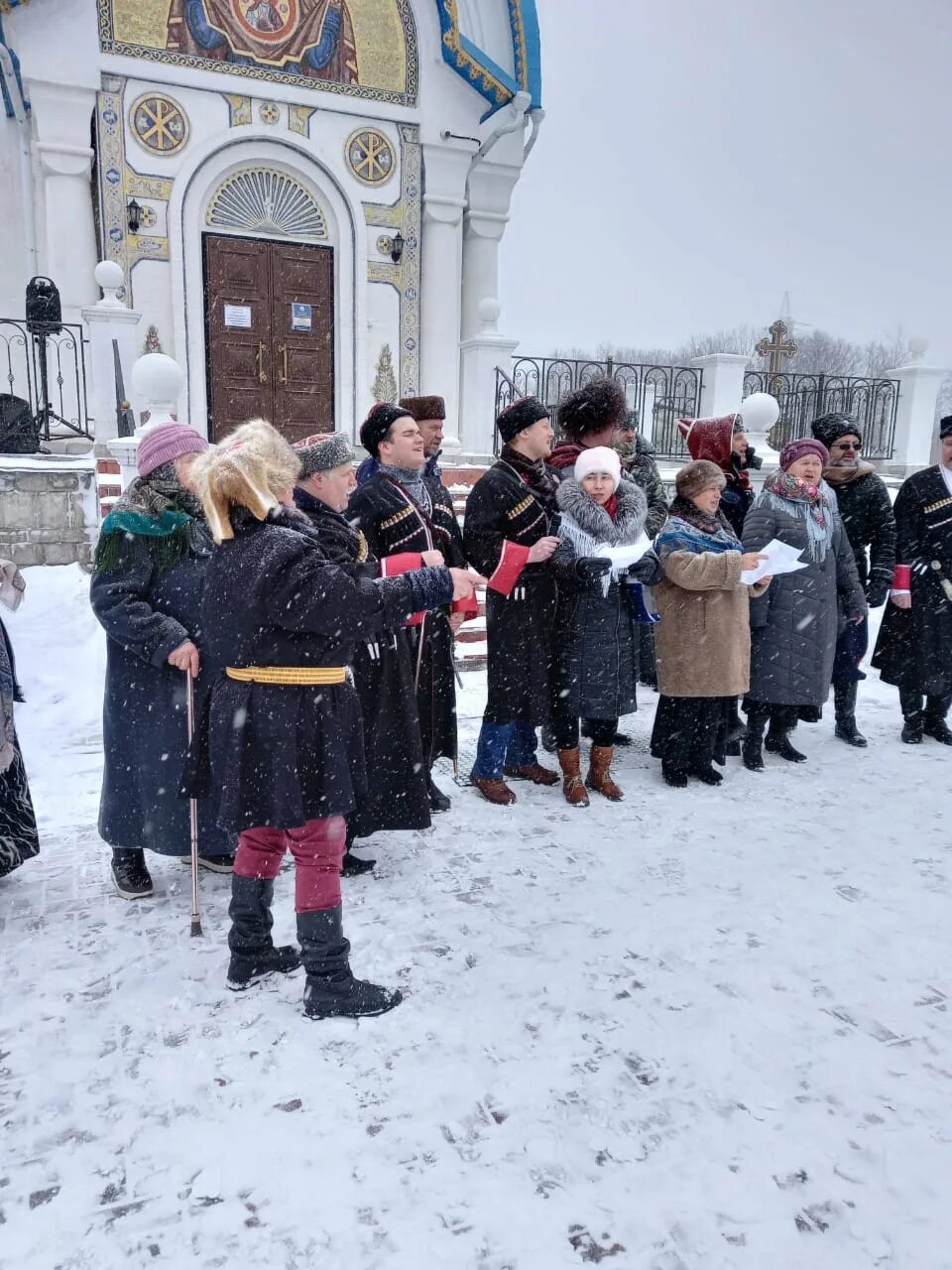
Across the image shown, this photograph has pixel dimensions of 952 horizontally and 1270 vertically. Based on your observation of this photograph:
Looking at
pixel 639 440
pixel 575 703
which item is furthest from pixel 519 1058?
pixel 639 440

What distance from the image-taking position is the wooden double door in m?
10.1

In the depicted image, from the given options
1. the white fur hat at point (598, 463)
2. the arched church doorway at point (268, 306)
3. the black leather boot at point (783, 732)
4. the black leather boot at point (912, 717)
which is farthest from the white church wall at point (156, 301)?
the black leather boot at point (912, 717)

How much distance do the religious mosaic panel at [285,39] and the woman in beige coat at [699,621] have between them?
8.37 meters

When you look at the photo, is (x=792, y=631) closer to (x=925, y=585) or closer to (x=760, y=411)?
(x=925, y=585)

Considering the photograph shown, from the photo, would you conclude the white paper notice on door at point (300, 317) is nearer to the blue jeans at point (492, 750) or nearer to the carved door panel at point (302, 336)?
the carved door panel at point (302, 336)

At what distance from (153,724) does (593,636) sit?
84.8 inches

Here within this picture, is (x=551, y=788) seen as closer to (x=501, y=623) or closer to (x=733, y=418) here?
(x=501, y=623)

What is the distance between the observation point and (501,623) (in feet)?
13.7

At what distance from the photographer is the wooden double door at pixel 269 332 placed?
10070 mm

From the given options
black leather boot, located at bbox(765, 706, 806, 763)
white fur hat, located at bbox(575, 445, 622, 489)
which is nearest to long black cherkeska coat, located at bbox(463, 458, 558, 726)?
white fur hat, located at bbox(575, 445, 622, 489)

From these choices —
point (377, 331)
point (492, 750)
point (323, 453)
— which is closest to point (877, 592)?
point (492, 750)

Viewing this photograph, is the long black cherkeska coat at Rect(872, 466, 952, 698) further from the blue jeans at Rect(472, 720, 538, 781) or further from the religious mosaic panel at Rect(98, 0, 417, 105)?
the religious mosaic panel at Rect(98, 0, 417, 105)

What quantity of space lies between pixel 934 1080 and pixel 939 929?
2.99 ft

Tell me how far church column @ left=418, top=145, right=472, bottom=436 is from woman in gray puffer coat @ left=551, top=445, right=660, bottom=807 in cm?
706
